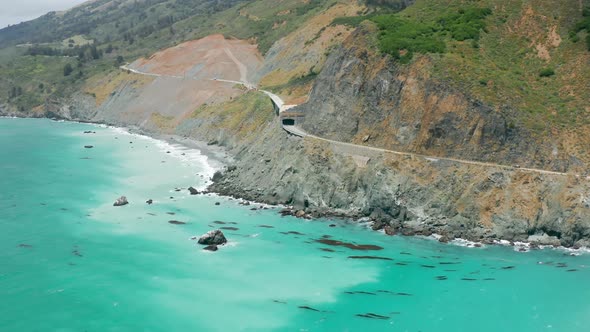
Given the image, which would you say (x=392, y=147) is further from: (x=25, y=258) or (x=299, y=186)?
(x=25, y=258)

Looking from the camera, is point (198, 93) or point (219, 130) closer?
point (219, 130)

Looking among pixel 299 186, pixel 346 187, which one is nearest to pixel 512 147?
pixel 346 187

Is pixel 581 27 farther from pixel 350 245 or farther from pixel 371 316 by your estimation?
pixel 371 316

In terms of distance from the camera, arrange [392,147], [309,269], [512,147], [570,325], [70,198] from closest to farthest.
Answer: [570,325], [309,269], [512,147], [392,147], [70,198]

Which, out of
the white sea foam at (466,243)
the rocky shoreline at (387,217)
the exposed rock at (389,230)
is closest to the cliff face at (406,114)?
the rocky shoreline at (387,217)

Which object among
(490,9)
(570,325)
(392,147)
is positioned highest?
(490,9)

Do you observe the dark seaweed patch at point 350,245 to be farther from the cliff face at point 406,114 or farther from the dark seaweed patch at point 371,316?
the cliff face at point 406,114

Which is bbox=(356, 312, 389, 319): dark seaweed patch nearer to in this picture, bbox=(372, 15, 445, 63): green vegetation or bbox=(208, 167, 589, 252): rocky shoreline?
bbox=(208, 167, 589, 252): rocky shoreline
